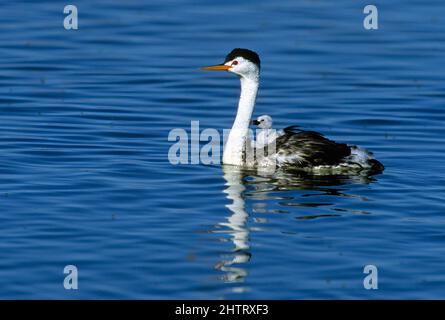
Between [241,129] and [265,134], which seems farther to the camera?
[241,129]

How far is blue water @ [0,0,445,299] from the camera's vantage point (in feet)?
41.7

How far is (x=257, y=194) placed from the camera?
16.0 metres

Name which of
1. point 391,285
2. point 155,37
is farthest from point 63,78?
point 391,285

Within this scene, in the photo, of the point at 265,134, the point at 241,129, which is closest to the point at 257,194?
the point at 265,134

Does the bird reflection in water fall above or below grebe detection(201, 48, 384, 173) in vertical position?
below

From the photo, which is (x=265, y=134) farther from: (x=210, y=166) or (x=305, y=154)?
(x=210, y=166)

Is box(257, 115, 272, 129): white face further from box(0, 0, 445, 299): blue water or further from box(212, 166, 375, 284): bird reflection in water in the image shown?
box(0, 0, 445, 299): blue water

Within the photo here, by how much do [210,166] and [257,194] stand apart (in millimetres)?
1901

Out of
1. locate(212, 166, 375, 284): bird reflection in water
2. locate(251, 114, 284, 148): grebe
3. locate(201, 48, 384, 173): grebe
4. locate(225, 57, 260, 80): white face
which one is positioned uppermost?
locate(225, 57, 260, 80): white face

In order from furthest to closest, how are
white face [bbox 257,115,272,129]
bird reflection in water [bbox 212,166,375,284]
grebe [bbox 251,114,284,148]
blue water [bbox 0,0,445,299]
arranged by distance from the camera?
white face [bbox 257,115,272,129] → grebe [bbox 251,114,284,148] → bird reflection in water [bbox 212,166,375,284] → blue water [bbox 0,0,445,299]

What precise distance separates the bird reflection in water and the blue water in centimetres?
4

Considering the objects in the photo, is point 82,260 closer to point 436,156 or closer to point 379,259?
point 379,259

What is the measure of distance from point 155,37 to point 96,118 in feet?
21.2

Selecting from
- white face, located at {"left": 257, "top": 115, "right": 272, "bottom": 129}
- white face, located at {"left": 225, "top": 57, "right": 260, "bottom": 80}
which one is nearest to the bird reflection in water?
white face, located at {"left": 257, "top": 115, "right": 272, "bottom": 129}
